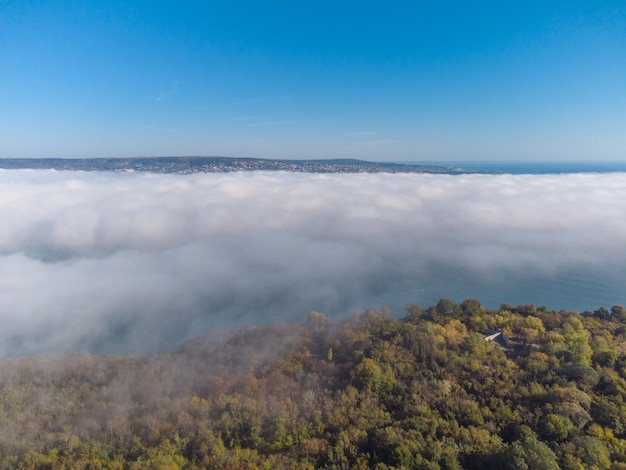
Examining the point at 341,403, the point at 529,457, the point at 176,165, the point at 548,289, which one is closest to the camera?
the point at 529,457

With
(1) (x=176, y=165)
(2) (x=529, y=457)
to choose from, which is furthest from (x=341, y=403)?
(1) (x=176, y=165)

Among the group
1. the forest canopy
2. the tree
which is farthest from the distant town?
the tree

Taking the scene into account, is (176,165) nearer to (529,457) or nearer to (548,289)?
(548,289)

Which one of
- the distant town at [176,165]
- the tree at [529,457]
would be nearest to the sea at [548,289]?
the tree at [529,457]

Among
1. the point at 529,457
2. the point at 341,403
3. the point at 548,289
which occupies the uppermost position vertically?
the point at 529,457

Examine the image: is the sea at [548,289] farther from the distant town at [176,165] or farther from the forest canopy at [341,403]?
the distant town at [176,165]

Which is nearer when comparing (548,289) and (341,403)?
(341,403)

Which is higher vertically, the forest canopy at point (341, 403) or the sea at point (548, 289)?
the forest canopy at point (341, 403)

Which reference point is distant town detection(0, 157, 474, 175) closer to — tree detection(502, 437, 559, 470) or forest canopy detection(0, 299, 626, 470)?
forest canopy detection(0, 299, 626, 470)

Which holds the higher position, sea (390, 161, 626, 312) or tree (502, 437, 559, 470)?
tree (502, 437, 559, 470)
